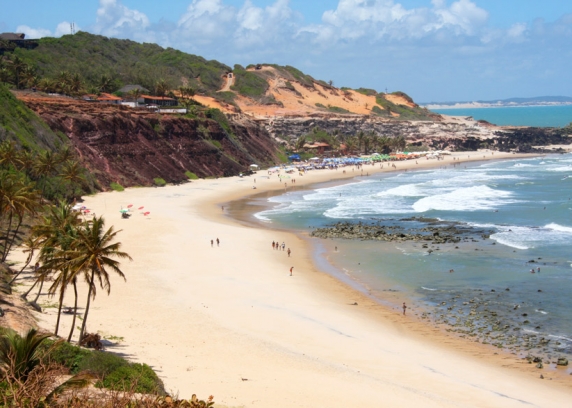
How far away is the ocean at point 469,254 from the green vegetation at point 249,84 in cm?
7196

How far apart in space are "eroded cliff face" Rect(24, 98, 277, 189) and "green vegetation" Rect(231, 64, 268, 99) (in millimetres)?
52143

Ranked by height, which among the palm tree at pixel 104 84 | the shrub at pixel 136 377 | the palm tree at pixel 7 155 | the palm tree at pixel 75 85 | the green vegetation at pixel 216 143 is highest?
the palm tree at pixel 104 84

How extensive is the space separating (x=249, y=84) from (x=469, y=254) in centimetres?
11531

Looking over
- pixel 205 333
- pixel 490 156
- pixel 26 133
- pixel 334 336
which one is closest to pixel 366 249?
pixel 334 336

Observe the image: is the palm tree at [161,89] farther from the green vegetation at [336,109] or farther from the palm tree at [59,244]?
the palm tree at [59,244]

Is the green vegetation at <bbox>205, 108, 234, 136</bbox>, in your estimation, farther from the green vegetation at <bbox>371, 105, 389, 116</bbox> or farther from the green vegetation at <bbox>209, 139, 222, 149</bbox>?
the green vegetation at <bbox>371, 105, 389, 116</bbox>

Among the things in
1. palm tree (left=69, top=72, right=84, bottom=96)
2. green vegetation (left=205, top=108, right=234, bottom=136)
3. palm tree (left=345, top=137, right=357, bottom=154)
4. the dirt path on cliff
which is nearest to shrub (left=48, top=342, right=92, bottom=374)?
palm tree (left=69, top=72, right=84, bottom=96)

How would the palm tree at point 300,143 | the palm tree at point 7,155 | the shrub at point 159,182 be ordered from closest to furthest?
the palm tree at point 7,155
the shrub at point 159,182
the palm tree at point 300,143

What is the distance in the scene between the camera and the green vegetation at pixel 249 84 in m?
147

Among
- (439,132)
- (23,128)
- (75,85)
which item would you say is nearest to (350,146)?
(439,132)

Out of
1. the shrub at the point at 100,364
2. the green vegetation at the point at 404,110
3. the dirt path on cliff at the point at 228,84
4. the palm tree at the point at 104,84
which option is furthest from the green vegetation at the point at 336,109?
the shrub at the point at 100,364

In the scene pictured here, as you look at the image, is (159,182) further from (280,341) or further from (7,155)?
(280,341)

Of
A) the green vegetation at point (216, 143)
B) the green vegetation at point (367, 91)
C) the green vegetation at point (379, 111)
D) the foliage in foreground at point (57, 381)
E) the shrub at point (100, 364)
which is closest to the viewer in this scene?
the foliage in foreground at point (57, 381)

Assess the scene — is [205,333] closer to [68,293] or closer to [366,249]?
[68,293]
